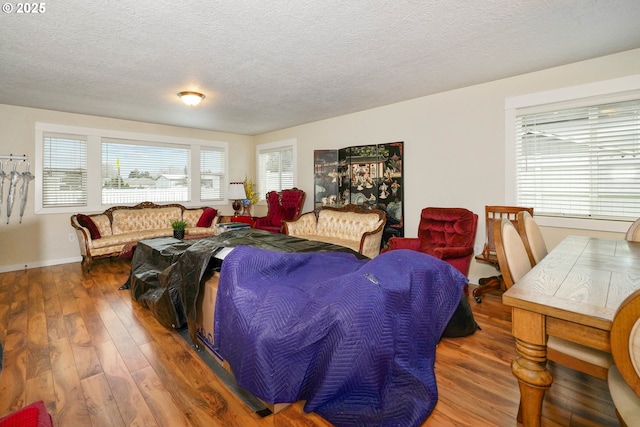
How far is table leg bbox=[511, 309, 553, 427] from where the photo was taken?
4.04ft

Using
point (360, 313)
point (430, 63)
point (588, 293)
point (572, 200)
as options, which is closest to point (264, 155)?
point (430, 63)

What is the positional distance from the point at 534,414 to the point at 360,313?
824mm

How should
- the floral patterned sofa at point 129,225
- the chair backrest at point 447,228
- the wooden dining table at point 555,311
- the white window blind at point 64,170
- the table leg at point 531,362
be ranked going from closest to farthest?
the wooden dining table at point 555,311 → the table leg at point 531,362 → the chair backrest at point 447,228 → the floral patterned sofa at point 129,225 → the white window blind at point 64,170

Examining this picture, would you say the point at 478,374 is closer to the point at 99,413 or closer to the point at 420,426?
the point at 420,426

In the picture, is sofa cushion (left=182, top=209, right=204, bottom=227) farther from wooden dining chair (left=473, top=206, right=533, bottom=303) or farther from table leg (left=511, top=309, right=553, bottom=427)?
table leg (left=511, top=309, right=553, bottom=427)

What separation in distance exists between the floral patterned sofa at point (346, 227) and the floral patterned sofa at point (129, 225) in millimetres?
1941

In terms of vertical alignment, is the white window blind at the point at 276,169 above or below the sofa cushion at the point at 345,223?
above

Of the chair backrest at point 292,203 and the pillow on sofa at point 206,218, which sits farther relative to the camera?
the pillow on sofa at point 206,218

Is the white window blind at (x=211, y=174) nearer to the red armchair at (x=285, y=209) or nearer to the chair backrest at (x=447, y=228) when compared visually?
the red armchair at (x=285, y=209)

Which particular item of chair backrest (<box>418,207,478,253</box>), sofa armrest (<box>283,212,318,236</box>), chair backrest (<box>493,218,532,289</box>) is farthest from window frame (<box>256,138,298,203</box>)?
chair backrest (<box>493,218,532,289</box>)

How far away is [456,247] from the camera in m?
3.55

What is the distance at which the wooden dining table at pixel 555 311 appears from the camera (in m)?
1.10

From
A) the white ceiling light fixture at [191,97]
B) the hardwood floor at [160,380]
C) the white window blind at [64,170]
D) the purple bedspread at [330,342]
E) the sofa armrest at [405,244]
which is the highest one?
the white ceiling light fixture at [191,97]

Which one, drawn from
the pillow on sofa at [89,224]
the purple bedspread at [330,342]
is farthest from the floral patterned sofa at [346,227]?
the pillow on sofa at [89,224]
